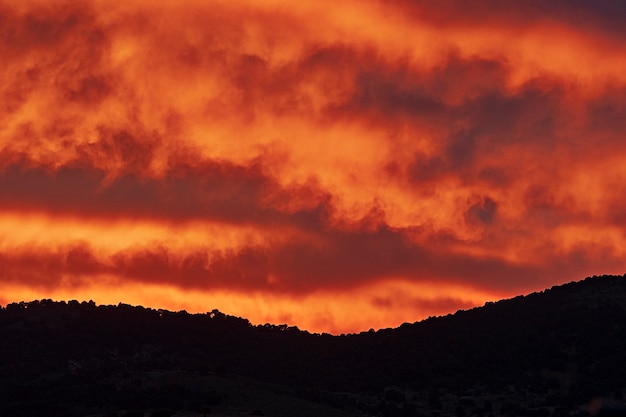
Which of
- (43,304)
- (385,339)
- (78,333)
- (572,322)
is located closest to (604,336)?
(572,322)

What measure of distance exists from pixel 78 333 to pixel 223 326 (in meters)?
21.4

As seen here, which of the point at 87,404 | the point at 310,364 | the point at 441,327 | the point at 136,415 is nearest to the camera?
the point at 136,415

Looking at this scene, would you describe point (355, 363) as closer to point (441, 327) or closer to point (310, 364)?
point (310, 364)

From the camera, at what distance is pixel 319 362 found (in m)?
150

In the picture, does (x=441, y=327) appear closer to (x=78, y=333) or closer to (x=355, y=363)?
(x=355, y=363)

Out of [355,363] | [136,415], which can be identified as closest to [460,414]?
[355,363]

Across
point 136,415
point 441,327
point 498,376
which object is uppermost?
point 441,327

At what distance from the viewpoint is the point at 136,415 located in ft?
297

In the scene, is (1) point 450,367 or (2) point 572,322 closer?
(1) point 450,367

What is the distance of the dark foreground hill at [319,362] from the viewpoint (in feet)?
365

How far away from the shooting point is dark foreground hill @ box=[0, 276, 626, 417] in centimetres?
11119

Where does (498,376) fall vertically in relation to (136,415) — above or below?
above

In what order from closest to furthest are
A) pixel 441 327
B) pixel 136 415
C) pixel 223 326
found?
1. pixel 136 415
2. pixel 441 327
3. pixel 223 326

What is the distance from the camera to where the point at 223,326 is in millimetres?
172625
